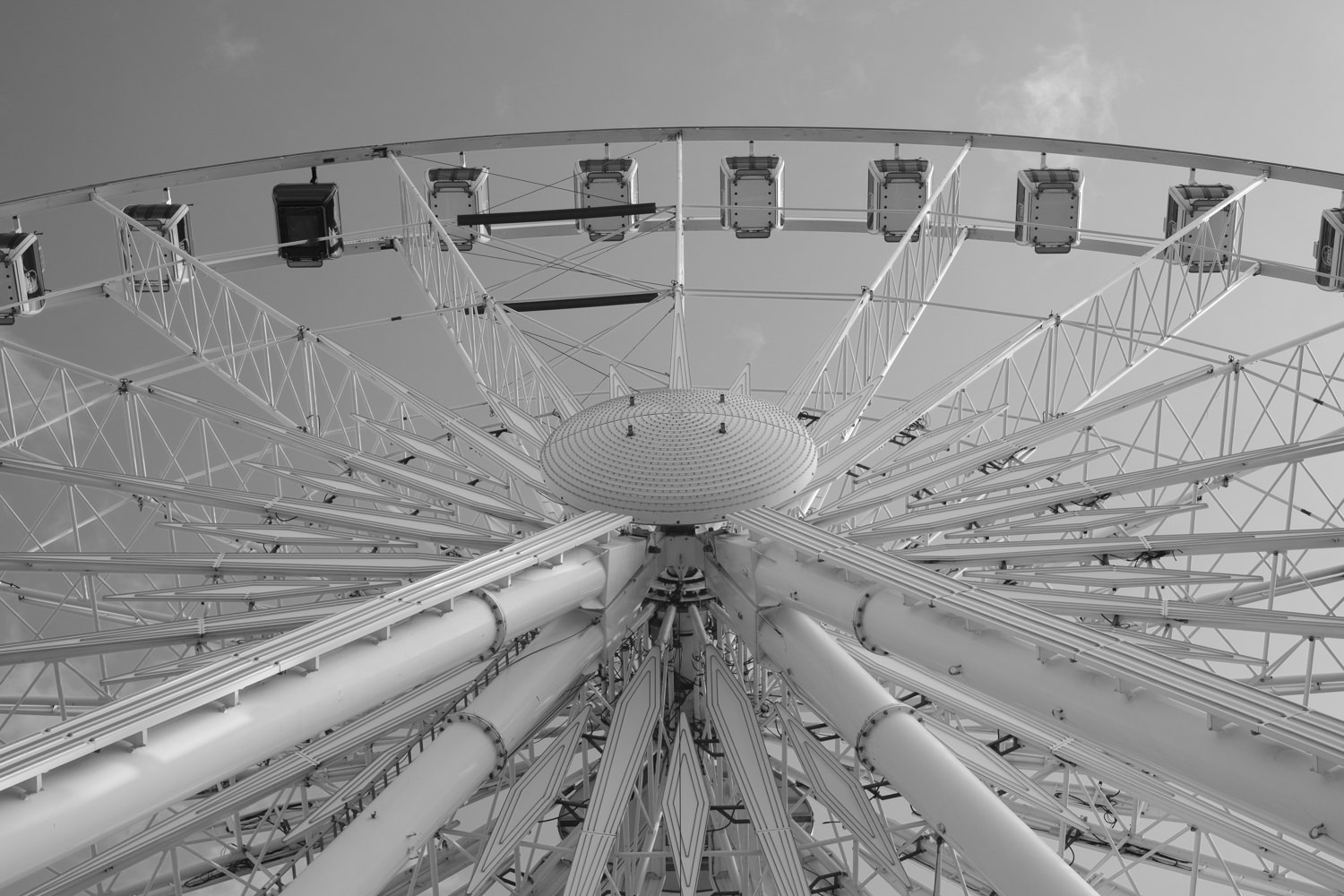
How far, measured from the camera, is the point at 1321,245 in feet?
93.8

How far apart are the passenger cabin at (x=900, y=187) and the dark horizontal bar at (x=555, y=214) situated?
576cm

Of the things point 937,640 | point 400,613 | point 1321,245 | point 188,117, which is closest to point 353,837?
point 400,613

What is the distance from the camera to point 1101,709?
1044 centimetres

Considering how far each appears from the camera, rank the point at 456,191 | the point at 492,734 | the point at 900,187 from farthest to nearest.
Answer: the point at 456,191 < the point at 900,187 < the point at 492,734

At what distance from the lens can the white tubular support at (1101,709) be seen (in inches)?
354

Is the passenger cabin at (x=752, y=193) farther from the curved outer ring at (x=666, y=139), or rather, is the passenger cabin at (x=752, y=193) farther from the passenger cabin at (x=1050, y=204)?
the passenger cabin at (x=1050, y=204)

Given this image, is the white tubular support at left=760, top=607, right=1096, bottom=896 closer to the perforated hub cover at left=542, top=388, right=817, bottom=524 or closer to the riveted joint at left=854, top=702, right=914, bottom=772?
the riveted joint at left=854, top=702, right=914, bottom=772

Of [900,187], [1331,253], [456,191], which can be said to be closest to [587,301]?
[456,191]

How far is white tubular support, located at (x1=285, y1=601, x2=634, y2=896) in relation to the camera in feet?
41.6

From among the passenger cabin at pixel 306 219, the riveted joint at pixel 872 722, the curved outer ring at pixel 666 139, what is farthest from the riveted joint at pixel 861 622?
the passenger cabin at pixel 306 219

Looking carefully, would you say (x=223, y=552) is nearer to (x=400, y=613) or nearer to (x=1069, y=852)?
(x=400, y=613)

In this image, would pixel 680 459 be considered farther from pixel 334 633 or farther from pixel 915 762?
pixel 334 633

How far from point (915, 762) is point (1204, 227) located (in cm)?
2096

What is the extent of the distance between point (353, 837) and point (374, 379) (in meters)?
12.3
